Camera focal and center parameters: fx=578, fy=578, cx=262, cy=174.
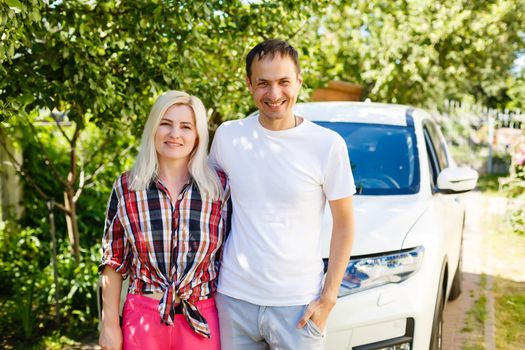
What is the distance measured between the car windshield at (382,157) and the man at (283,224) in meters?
1.51

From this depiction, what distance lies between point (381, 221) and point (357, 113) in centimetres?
138

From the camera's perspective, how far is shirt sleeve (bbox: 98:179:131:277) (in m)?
2.32

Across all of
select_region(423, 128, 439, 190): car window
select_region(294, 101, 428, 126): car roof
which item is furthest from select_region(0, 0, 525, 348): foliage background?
select_region(423, 128, 439, 190): car window

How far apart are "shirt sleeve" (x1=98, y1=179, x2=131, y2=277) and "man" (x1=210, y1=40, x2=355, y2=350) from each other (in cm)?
43

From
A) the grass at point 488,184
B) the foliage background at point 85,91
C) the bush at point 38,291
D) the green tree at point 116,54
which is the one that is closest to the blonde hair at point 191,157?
the foliage background at point 85,91

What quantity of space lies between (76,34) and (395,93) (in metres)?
9.79

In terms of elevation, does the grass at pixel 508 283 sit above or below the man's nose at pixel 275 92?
below

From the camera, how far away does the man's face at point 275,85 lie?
7.38 feet

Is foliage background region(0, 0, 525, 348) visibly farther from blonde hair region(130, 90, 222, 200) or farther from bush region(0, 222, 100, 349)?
blonde hair region(130, 90, 222, 200)

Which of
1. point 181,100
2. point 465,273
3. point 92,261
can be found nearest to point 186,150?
point 181,100

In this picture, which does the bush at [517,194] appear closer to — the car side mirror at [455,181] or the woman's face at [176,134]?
the car side mirror at [455,181]

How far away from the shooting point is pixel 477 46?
39.1 ft

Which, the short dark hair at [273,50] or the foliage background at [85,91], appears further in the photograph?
the foliage background at [85,91]

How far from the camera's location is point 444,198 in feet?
13.2
